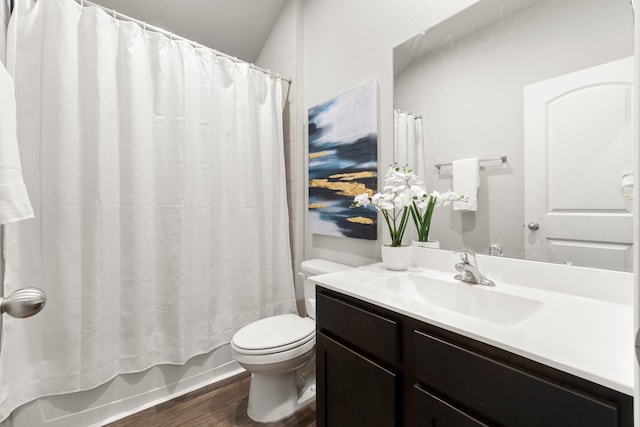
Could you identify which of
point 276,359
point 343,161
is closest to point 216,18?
point 343,161

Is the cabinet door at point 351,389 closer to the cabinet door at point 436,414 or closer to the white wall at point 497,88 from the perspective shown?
the cabinet door at point 436,414

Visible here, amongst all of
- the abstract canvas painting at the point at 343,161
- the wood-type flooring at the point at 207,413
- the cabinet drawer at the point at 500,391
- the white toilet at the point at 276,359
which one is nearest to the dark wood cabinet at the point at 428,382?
the cabinet drawer at the point at 500,391

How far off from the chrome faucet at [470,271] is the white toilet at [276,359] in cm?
72

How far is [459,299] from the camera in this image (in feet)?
3.42

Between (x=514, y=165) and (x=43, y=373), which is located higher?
(x=514, y=165)

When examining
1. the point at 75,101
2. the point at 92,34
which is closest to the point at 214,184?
the point at 75,101

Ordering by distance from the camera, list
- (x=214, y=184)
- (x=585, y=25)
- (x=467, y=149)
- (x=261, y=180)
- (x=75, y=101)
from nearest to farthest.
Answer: (x=585, y=25) → (x=467, y=149) → (x=75, y=101) → (x=214, y=184) → (x=261, y=180)

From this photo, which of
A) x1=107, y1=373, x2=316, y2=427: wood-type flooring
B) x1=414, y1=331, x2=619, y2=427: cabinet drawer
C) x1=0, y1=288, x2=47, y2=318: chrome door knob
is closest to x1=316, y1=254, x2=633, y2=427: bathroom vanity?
x1=414, y1=331, x2=619, y2=427: cabinet drawer

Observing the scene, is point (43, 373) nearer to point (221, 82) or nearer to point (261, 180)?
point (261, 180)

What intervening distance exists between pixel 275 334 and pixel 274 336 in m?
0.02

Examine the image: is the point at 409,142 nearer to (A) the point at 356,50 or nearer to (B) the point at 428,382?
(A) the point at 356,50

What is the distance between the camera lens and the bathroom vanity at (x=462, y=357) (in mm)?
534

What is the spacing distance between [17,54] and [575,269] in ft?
7.58

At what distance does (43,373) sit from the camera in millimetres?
1280
